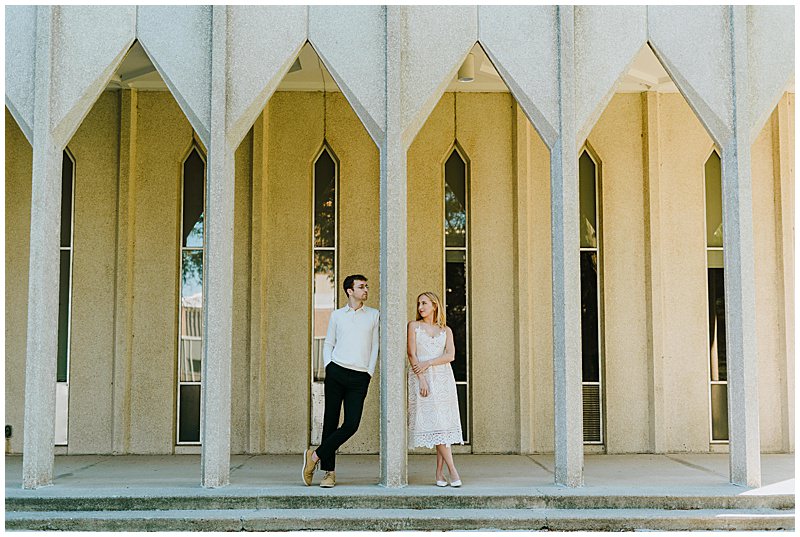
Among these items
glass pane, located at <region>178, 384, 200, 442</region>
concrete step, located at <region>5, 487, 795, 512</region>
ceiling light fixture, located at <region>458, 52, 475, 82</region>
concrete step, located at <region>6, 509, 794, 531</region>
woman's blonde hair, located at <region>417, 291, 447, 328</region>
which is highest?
ceiling light fixture, located at <region>458, 52, 475, 82</region>

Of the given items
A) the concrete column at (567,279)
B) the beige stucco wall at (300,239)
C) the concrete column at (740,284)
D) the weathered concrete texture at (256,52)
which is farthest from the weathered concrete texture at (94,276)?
the concrete column at (740,284)

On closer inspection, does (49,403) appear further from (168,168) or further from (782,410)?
(782,410)

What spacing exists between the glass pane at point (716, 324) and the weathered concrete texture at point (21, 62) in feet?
29.1

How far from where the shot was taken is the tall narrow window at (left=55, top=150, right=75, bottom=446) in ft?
38.8

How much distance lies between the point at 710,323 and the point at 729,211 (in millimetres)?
3484

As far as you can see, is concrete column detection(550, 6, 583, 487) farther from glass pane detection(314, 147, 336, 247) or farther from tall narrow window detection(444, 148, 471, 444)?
glass pane detection(314, 147, 336, 247)

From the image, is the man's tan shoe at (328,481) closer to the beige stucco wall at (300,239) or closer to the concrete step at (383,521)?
the concrete step at (383,521)

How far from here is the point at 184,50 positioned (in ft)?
29.9

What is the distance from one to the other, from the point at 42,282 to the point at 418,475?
4437 mm

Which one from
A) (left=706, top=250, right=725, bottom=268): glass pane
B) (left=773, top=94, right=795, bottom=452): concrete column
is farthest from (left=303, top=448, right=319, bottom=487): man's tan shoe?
(left=773, top=94, right=795, bottom=452): concrete column

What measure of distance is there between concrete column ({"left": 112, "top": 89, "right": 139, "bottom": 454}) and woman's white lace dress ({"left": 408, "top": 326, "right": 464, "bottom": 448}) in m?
4.56

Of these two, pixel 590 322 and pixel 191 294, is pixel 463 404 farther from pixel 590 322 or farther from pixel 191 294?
pixel 191 294

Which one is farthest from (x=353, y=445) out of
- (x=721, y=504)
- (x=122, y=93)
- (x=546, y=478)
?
(x=122, y=93)

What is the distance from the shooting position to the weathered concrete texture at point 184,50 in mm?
9031
